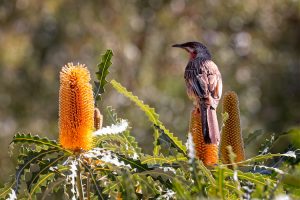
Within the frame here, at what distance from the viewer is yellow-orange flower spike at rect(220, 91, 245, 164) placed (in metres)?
2.54

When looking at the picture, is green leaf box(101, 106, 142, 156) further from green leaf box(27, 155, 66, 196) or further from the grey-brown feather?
the grey-brown feather

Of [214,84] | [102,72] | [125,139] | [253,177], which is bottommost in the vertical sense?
[253,177]

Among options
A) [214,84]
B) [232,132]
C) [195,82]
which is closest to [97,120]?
[232,132]

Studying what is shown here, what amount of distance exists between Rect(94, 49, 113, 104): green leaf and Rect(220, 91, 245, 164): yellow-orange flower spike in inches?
15.6

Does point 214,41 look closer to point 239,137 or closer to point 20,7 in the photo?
point 20,7

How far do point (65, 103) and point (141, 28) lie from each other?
16910mm

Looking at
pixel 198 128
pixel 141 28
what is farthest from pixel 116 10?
pixel 198 128

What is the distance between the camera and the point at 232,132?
2.56m

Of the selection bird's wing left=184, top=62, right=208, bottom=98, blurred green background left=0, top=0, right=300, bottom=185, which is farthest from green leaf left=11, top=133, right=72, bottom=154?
blurred green background left=0, top=0, right=300, bottom=185

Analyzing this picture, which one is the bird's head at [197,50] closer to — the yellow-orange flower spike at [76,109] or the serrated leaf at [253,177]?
the yellow-orange flower spike at [76,109]

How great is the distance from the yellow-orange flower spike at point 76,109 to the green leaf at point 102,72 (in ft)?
0.21

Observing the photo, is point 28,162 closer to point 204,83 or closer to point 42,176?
point 42,176

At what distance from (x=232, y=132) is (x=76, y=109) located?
52 cm

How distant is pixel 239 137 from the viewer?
99.5 inches
